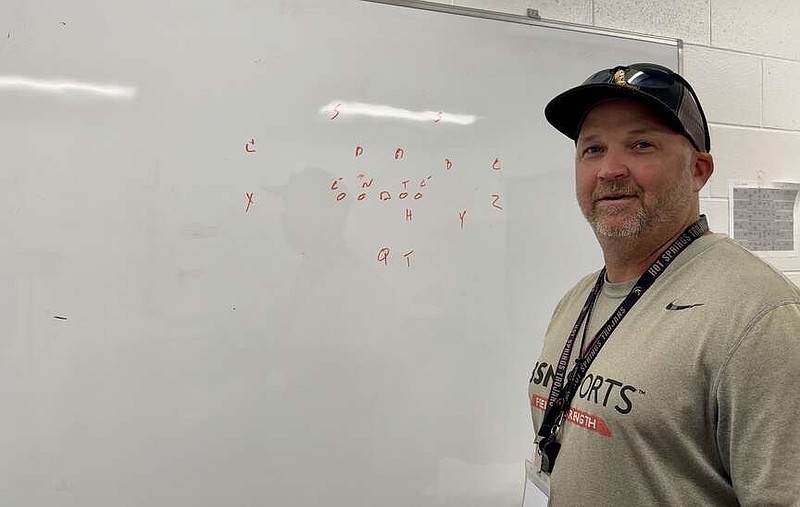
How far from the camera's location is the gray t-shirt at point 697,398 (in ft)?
2.77

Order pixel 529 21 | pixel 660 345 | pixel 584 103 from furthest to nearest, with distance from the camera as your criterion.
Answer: pixel 529 21
pixel 584 103
pixel 660 345

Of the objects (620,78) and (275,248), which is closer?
(620,78)

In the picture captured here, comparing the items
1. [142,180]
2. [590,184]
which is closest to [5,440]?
[142,180]

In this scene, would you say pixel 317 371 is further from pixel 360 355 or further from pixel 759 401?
pixel 759 401

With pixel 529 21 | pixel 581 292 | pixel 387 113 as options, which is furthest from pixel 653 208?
pixel 529 21

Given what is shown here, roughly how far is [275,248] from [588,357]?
0.67m

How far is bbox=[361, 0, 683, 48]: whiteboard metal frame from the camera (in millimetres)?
1514

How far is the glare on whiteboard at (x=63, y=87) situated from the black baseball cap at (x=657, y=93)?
33.3 inches

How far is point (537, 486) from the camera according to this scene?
1143mm

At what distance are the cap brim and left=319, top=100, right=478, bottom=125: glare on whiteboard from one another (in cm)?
34

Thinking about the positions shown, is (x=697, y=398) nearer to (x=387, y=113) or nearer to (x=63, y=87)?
(x=387, y=113)

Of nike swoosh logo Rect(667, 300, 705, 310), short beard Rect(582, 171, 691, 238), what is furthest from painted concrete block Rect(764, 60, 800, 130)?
nike swoosh logo Rect(667, 300, 705, 310)

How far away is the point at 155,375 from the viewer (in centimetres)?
130

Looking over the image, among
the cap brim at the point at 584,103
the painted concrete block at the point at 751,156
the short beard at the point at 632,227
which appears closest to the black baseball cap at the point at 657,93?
the cap brim at the point at 584,103
